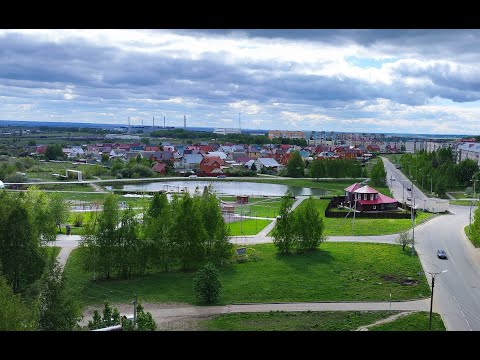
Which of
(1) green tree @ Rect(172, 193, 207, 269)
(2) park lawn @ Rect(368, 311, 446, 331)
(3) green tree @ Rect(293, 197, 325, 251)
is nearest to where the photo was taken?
(2) park lawn @ Rect(368, 311, 446, 331)

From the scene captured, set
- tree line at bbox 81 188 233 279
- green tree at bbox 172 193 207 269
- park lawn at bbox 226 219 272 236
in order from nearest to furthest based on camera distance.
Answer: tree line at bbox 81 188 233 279
green tree at bbox 172 193 207 269
park lawn at bbox 226 219 272 236

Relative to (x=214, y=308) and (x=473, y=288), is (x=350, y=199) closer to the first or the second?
(x=473, y=288)

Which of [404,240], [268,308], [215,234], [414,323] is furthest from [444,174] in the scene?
[268,308]

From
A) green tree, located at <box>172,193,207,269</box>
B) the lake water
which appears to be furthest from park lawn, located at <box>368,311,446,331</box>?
the lake water

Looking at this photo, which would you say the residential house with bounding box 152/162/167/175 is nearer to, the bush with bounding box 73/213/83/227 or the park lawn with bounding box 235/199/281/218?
the park lawn with bounding box 235/199/281/218

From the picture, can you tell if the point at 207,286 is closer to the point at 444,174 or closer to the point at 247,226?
the point at 247,226

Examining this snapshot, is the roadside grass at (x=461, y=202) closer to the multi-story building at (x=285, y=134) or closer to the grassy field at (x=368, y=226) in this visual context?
the grassy field at (x=368, y=226)

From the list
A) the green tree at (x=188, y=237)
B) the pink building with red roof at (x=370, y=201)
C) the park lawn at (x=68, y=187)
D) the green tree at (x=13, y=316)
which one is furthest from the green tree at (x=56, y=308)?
the park lawn at (x=68, y=187)

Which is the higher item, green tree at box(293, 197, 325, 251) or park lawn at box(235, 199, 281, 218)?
green tree at box(293, 197, 325, 251)
